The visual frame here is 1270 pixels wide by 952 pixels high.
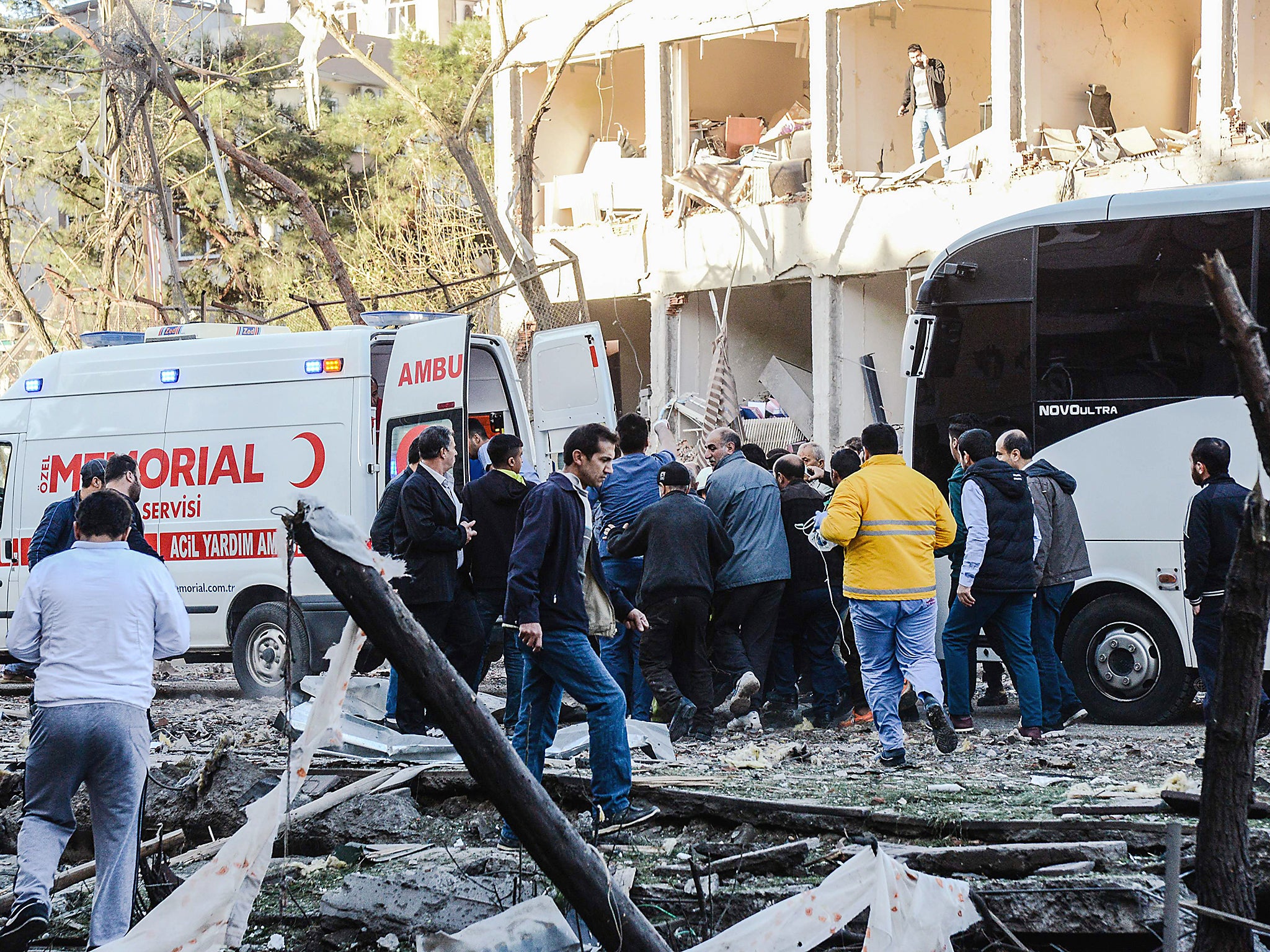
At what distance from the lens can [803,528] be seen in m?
9.70

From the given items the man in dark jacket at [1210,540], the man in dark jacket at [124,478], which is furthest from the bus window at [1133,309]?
the man in dark jacket at [124,478]

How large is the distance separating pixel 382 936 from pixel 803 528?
5.15m

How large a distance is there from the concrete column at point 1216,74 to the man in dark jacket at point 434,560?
11.5m

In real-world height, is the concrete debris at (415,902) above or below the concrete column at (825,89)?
below

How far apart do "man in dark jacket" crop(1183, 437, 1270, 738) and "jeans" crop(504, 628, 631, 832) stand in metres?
3.33

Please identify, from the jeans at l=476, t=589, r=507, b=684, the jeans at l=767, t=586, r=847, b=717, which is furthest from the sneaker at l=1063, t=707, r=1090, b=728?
the jeans at l=476, t=589, r=507, b=684

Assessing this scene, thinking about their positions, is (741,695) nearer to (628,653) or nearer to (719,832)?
(628,653)

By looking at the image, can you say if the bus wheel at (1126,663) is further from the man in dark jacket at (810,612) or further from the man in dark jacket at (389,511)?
the man in dark jacket at (389,511)

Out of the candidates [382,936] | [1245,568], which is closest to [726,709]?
[382,936]

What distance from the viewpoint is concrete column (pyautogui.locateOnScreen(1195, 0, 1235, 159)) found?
16656mm

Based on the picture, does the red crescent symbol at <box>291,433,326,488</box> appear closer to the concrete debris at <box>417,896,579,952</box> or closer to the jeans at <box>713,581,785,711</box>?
the jeans at <box>713,581,785,711</box>

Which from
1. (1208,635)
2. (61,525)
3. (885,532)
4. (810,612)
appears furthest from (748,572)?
(61,525)

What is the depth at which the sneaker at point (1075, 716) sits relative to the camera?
32.1ft

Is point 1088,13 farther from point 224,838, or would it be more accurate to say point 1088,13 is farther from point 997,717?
point 224,838
